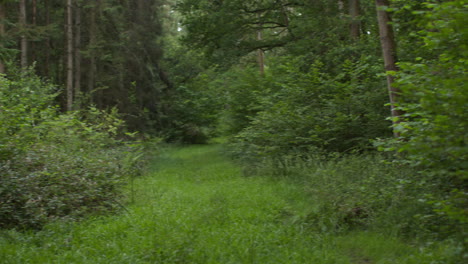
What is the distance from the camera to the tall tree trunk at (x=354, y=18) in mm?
16312

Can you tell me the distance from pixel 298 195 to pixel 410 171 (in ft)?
9.49

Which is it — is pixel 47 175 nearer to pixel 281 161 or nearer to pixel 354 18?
pixel 281 161

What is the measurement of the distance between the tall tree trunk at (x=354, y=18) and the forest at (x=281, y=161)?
0.07m

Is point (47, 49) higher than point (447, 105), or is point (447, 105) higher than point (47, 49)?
point (47, 49)

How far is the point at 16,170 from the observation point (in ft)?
27.9

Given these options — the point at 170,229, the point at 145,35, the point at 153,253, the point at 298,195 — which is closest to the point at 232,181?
the point at 298,195

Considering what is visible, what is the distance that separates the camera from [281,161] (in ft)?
45.4

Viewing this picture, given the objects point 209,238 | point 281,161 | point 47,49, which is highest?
point 47,49

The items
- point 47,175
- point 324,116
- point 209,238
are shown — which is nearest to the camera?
point 209,238

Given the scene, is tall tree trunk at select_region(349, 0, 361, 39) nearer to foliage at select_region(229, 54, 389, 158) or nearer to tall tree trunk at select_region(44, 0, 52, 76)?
foliage at select_region(229, 54, 389, 158)

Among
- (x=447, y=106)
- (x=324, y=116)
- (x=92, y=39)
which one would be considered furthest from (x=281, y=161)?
(x=92, y=39)

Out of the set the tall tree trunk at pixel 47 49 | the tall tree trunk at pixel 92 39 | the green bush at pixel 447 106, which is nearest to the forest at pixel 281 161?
the green bush at pixel 447 106

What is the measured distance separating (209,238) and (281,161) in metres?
7.20

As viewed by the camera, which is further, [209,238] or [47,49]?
[47,49]
